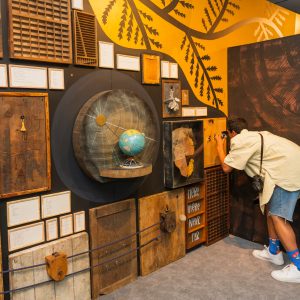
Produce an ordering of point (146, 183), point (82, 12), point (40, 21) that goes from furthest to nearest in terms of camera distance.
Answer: point (146, 183) → point (82, 12) → point (40, 21)

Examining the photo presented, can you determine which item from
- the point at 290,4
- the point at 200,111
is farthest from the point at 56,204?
the point at 290,4

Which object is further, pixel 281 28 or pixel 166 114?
pixel 281 28

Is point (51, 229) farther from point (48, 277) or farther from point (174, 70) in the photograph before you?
point (174, 70)

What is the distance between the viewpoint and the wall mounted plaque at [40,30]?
2105 mm

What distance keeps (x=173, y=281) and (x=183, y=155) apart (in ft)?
3.69

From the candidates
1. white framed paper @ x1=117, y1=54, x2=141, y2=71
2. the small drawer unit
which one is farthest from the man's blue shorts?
white framed paper @ x1=117, y1=54, x2=141, y2=71

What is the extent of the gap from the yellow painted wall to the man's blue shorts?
1.20m

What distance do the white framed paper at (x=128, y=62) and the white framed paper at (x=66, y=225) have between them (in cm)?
124

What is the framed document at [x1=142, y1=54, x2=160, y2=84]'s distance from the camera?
2910mm

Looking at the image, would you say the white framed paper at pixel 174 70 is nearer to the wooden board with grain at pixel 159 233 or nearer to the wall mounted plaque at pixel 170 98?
the wall mounted plaque at pixel 170 98

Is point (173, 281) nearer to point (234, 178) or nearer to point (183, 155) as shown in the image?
point (183, 155)

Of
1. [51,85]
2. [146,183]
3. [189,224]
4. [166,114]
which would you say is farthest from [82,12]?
[189,224]

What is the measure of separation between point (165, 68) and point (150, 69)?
0.22 m

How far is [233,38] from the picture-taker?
3.88 m
